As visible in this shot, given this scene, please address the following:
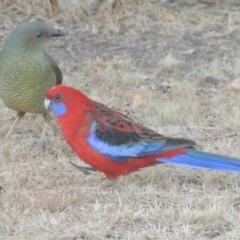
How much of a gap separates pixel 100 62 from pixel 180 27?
61.8 inches

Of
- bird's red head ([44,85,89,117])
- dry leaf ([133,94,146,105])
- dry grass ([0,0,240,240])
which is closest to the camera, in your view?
dry grass ([0,0,240,240])

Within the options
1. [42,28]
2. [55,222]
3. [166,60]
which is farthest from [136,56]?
[55,222]

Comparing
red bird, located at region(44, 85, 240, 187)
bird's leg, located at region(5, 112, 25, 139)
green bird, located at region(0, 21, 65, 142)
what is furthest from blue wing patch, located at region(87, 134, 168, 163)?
bird's leg, located at region(5, 112, 25, 139)

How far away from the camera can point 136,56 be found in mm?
10031

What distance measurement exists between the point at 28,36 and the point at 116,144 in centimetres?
171

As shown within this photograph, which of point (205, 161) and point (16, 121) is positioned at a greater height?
point (205, 161)

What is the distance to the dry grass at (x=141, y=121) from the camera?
547cm

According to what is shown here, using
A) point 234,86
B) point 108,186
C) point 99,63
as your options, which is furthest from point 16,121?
point 234,86

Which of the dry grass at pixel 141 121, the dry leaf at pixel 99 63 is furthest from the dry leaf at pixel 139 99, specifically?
the dry leaf at pixel 99 63

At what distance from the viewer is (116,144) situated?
598cm

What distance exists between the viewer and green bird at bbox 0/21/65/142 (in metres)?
7.02

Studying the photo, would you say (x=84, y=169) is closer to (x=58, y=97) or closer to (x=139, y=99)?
(x=58, y=97)

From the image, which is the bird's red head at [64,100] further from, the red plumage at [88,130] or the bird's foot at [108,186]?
the bird's foot at [108,186]

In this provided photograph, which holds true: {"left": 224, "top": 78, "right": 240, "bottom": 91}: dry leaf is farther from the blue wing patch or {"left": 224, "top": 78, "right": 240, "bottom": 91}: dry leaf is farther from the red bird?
the blue wing patch
